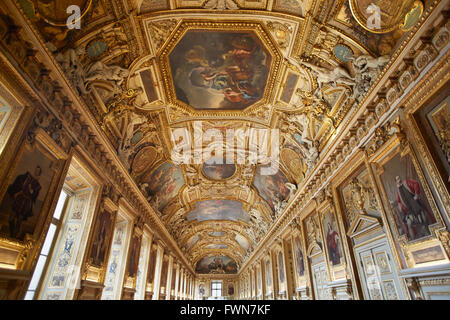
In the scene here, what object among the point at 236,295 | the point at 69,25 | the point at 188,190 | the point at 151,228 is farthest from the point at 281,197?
the point at 236,295

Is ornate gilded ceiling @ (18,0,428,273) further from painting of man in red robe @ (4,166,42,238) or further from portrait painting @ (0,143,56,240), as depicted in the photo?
painting of man in red robe @ (4,166,42,238)

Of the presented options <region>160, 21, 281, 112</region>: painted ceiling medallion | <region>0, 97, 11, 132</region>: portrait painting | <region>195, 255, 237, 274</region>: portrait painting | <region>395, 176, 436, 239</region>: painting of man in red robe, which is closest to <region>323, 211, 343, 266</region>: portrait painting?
<region>395, 176, 436, 239</region>: painting of man in red robe

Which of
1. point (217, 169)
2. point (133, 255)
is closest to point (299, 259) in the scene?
point (217, 169)

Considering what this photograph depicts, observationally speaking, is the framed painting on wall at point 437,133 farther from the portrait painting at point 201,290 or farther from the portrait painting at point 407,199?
the portrait painting at point 201,290

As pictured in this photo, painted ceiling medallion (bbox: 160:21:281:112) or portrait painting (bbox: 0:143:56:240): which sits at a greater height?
painted ceiling medallion (bbox: 160:21:281:112)

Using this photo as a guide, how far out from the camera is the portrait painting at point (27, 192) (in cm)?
486

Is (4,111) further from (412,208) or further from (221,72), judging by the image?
(412,208)

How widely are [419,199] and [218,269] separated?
41361 mm

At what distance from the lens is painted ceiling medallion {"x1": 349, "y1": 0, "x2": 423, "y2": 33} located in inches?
228

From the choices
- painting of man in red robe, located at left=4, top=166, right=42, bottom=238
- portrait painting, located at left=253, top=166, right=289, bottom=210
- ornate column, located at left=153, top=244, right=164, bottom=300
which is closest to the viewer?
painting of man in red robe, located at left=4, top=166, right=42, bottom=238

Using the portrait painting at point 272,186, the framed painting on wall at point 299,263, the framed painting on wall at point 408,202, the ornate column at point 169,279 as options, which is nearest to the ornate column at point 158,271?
the ornate column at point 169,279

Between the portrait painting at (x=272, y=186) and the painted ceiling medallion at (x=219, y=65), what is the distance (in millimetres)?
5458

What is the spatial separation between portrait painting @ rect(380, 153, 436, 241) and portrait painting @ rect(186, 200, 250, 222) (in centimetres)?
1588

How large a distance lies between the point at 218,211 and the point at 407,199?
63.5 ft
